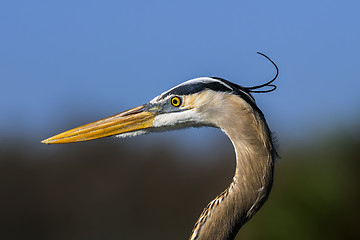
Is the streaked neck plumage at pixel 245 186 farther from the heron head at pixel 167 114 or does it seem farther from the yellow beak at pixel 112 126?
the yellow beak at pixel 112 126

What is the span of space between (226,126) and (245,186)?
0.40m

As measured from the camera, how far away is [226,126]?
3.61m

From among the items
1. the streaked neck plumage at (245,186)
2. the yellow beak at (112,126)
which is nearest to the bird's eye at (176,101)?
the yellow beak at (112,126)

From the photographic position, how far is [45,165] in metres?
27.3

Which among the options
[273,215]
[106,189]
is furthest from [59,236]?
[273,215]

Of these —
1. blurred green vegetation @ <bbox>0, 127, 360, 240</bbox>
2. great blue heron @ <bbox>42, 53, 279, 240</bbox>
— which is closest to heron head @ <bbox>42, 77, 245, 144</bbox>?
great blue heron @ <bbox>42, 53, 279, 240</bbox>

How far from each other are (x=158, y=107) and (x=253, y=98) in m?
0.68

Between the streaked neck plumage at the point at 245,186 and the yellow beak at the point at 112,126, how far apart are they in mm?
769

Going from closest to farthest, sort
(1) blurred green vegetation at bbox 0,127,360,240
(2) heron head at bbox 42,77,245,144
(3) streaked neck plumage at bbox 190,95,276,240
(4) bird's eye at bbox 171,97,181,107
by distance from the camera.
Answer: (3) streaked neck plumage at bbox 190,95,276,240 < (2) heron head at bbox 42,77,245,144 < (4) bird's eye at bbox 171,97,181,107 < (1) blurred green vegetation at bbox 0,127,360,240

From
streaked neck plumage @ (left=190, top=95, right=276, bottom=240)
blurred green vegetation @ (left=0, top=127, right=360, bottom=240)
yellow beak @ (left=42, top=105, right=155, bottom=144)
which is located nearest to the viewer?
streaked neck plumage @ (left=190, top=95, right=276, bottom=240)

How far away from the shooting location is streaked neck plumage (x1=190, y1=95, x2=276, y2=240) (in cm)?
345

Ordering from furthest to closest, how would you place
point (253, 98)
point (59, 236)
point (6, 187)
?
1. point (6, 187)
2. point (59, 236)
3. point (253, 98)

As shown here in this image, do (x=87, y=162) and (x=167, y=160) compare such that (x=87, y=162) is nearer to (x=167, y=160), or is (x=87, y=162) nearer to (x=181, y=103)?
(x=167, y=160)

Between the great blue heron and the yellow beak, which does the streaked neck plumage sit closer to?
the great blue heron
